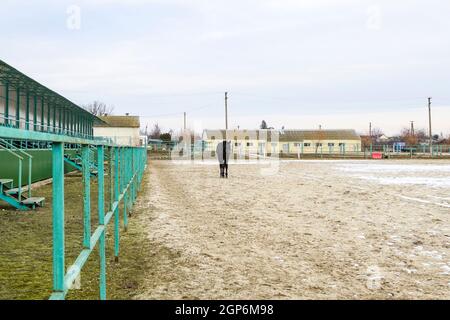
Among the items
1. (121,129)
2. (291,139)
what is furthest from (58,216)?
(291,139)

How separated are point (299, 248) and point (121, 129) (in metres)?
53.3

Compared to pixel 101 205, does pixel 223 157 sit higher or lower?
higher

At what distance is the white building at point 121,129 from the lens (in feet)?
179

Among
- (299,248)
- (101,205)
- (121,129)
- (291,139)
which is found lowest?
(299,248)

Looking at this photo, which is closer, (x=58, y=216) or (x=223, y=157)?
(x=58, y=216)

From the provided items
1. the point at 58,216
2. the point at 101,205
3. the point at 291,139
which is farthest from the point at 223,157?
the point at 291,139

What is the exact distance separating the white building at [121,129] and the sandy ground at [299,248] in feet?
145

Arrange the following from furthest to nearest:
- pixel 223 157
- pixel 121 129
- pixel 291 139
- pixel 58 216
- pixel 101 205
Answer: pixel 291 139, pixel 121 129, pixel 223 157, pixel 101 205, pixel 58 216

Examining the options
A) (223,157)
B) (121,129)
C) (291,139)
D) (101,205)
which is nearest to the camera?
(101,205)

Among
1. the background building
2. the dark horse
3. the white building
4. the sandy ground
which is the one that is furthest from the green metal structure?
the background building

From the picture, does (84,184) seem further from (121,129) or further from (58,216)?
(121,129)

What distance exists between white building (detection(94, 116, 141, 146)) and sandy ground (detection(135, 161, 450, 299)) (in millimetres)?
44160

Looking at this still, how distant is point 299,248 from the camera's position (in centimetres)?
588

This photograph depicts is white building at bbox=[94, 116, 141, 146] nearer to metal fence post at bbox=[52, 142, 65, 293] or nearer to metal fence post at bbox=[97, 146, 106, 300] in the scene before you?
metal fence post at bbox=[97, 146, 106, 300]
